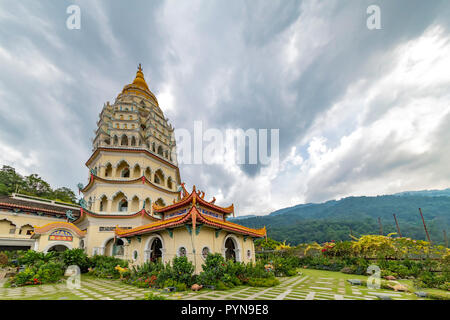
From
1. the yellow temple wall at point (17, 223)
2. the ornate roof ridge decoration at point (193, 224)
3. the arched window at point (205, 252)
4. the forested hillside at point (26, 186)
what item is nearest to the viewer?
the ornate roof ridge decoration at point (193, 224)

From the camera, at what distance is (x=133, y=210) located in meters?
19.9

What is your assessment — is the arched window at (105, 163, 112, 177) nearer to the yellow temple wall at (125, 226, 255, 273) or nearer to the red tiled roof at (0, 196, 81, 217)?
the red tiled roof at (0, 196, 81, 217)

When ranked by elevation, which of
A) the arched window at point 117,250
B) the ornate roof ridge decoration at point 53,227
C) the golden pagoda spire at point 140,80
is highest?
the golden pagoda spire at point 140,80

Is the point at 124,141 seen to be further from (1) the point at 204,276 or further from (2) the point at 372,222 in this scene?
(2) the point at 372,222

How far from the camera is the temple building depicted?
11.8 metres

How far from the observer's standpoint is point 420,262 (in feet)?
43.0

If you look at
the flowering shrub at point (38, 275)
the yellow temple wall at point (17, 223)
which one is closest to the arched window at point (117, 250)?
the flowering shrub at point (38, 275)

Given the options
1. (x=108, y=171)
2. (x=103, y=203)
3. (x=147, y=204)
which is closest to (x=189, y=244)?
(x=147, y=204)

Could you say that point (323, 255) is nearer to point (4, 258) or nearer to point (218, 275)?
point (218, 275)

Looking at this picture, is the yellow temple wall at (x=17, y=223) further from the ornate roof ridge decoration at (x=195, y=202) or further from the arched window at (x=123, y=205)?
the ornate roof ridge decoration at (x=195, y=202)

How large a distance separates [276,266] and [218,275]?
245 inches

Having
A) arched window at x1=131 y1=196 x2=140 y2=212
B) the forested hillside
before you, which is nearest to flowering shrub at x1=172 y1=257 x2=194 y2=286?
arched window at x1=131 y1=196 x2=140 y2=212

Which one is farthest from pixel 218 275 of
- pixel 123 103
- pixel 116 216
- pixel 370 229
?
pixel 370 229

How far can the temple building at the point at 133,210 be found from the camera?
11812 millimetres
